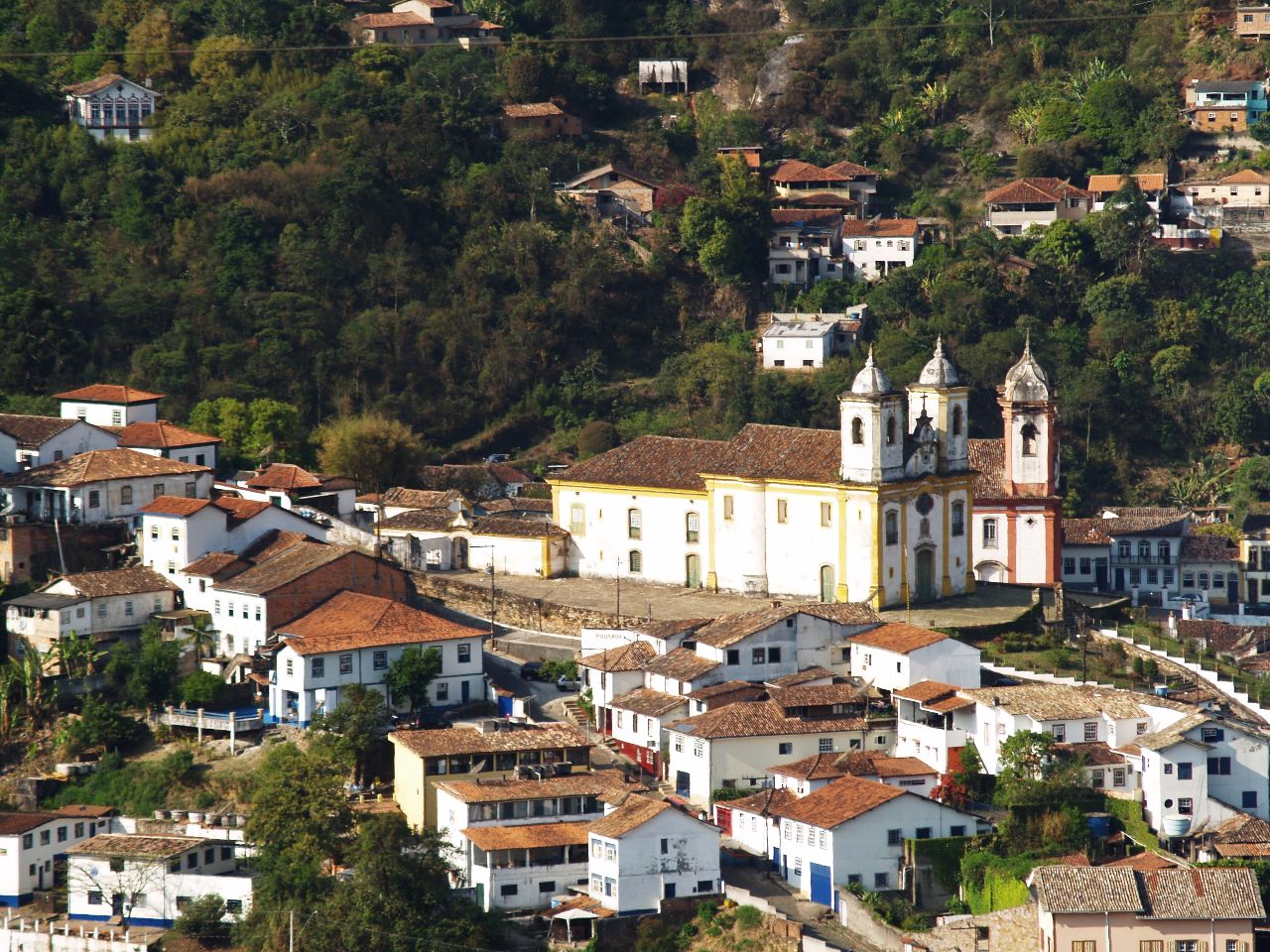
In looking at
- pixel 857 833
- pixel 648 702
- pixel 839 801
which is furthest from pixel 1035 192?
pixel 857 833

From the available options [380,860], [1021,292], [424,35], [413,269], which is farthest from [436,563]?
[424,35]

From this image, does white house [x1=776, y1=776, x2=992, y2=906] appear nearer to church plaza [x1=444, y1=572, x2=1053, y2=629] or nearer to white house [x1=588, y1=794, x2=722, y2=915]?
white house [x1=588, y1=794, x2=722, y2=915]

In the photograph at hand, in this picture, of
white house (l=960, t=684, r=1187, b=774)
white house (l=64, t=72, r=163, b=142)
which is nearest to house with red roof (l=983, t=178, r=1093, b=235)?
white house (l=64, t=72, r=163, b=142)

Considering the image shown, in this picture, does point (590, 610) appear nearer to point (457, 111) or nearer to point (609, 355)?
point (609, 355)

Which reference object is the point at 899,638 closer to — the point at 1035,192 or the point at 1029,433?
the point at 1029,433

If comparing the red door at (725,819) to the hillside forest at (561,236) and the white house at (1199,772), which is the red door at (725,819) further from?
the hillside forest at (561,236)

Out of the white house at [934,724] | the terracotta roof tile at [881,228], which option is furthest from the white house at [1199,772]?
the terracotta roof tile at [881,228]
